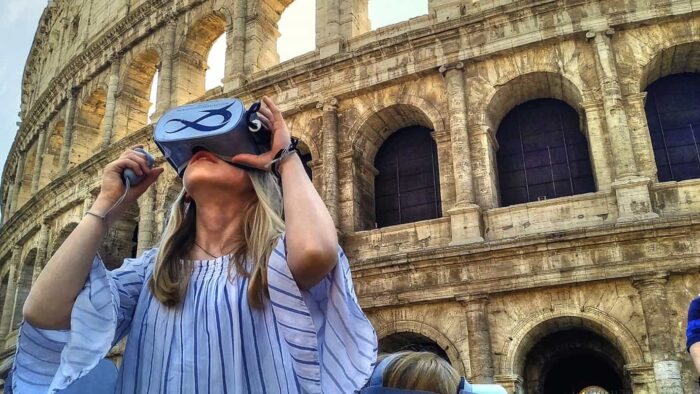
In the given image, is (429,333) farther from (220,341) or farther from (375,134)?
(220,341)

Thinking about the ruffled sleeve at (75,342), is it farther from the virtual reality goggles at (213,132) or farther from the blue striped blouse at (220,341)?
the virtual reality goggles at (213,132)

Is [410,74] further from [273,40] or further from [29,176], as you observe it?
[29,176]

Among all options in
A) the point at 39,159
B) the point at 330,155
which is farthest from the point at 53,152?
the point at 330,155

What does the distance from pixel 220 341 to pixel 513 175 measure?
1111cm

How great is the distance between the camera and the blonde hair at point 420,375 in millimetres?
1863

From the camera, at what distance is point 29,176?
81.9 ft

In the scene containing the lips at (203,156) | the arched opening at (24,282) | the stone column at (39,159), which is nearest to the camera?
the lips at (203,156)

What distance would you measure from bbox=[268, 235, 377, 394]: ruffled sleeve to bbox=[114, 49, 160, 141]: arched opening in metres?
18.1

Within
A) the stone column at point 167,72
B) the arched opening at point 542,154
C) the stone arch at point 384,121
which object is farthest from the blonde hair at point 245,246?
the stone column at point 167,72

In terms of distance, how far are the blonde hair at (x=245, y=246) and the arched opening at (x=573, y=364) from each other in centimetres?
995

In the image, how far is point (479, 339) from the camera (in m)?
10.1

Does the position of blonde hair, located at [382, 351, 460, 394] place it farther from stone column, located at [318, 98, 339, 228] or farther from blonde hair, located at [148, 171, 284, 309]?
stone column, located at [318, 98, 339, 228]

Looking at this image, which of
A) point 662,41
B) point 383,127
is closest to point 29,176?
point 383,127

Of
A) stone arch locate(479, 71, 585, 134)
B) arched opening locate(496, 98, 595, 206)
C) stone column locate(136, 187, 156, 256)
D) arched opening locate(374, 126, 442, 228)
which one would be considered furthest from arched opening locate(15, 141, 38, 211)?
arched opening locate(496, 98, 595, 206)
